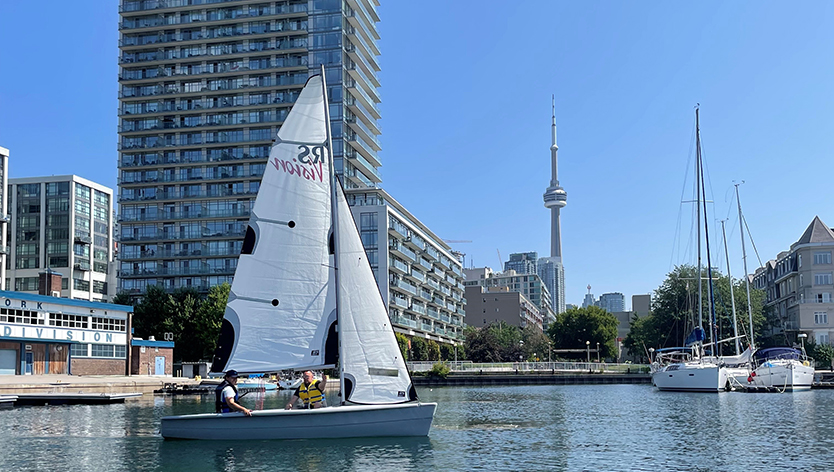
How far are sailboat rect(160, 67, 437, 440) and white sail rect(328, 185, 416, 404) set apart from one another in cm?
3

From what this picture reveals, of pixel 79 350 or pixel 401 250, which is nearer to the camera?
pixel 79 350

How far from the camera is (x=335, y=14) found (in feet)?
400

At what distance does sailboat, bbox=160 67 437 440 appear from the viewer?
87.4 ft

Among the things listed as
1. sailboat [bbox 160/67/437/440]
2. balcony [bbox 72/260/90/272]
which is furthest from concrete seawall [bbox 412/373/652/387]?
balcony [bbox 72/260/90/272]

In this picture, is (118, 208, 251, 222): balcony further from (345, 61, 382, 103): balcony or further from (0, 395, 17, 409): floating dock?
(0, 395, 17, 409): floating dock

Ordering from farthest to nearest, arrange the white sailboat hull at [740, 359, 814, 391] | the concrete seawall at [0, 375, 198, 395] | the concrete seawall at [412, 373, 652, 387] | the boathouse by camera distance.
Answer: the concrete seawall at [412, 373, 652, 387], the white sailboat hull at [740, 359, 814, 391], the boathouse, the concrete seawall at [0, 375, 198, 395]

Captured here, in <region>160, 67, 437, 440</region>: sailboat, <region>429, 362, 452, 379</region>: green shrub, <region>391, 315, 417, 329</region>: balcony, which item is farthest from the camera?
<region>391, 315, 417, 329</region>: balcony

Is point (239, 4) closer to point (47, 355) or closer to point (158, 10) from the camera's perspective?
point (158, 10)

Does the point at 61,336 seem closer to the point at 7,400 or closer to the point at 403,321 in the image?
the point at 7,400

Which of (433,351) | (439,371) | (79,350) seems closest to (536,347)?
(433,351)

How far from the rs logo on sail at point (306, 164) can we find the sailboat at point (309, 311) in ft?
0.11

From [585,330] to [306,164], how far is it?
125181 mm

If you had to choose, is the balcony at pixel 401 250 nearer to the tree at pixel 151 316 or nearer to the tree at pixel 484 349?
the tree at pixel 484 349

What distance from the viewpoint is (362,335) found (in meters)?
27.5
